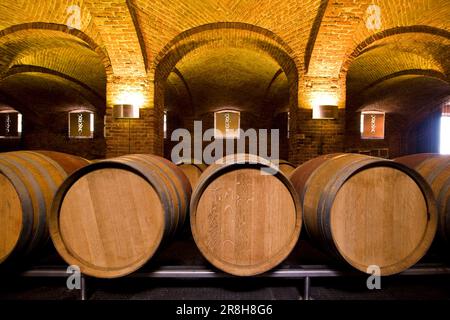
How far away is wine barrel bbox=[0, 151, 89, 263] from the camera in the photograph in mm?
1757

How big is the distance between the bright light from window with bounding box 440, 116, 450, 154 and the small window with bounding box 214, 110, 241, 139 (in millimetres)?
9101

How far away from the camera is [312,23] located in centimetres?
561

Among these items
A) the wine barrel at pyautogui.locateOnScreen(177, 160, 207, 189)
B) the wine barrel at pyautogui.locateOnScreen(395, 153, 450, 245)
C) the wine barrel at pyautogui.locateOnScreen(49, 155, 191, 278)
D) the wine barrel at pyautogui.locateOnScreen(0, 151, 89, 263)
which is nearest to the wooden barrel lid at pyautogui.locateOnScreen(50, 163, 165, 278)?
the wine barrel at pyautogui.locateOnScreen(49, 155, 191, 278)

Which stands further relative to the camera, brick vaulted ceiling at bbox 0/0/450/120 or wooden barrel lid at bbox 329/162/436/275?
brick vaulted ceiling at bbox 0/0/450/120

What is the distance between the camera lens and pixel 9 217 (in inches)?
70.0

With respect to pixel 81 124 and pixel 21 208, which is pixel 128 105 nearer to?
pixel 21 208

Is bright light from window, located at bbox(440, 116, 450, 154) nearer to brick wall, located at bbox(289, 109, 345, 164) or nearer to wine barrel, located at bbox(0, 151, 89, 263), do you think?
brick wall, located at bbox(289, 109, 345, 164)

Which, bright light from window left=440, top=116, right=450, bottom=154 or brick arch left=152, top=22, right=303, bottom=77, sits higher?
brick arch left=152, top=22, right=303, bottom=77

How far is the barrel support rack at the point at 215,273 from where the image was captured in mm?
1886

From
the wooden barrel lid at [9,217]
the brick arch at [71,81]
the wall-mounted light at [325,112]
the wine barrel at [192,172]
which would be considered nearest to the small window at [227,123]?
the brick arch at [71,81]

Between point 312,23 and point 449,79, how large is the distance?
420cm

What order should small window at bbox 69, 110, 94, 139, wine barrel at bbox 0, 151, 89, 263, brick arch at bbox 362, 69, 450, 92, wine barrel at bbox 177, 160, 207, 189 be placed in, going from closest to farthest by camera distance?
wine barrel at bbox 0, 151, 89, 263
wine barrel at bbox 177, 160, 207, 189
brick arch at bbox 362, 69, 450, 92
small window at bbox 69, 110, 94, 139

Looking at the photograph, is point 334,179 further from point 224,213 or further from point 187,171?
point 187,171

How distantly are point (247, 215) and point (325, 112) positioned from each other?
479 cm
